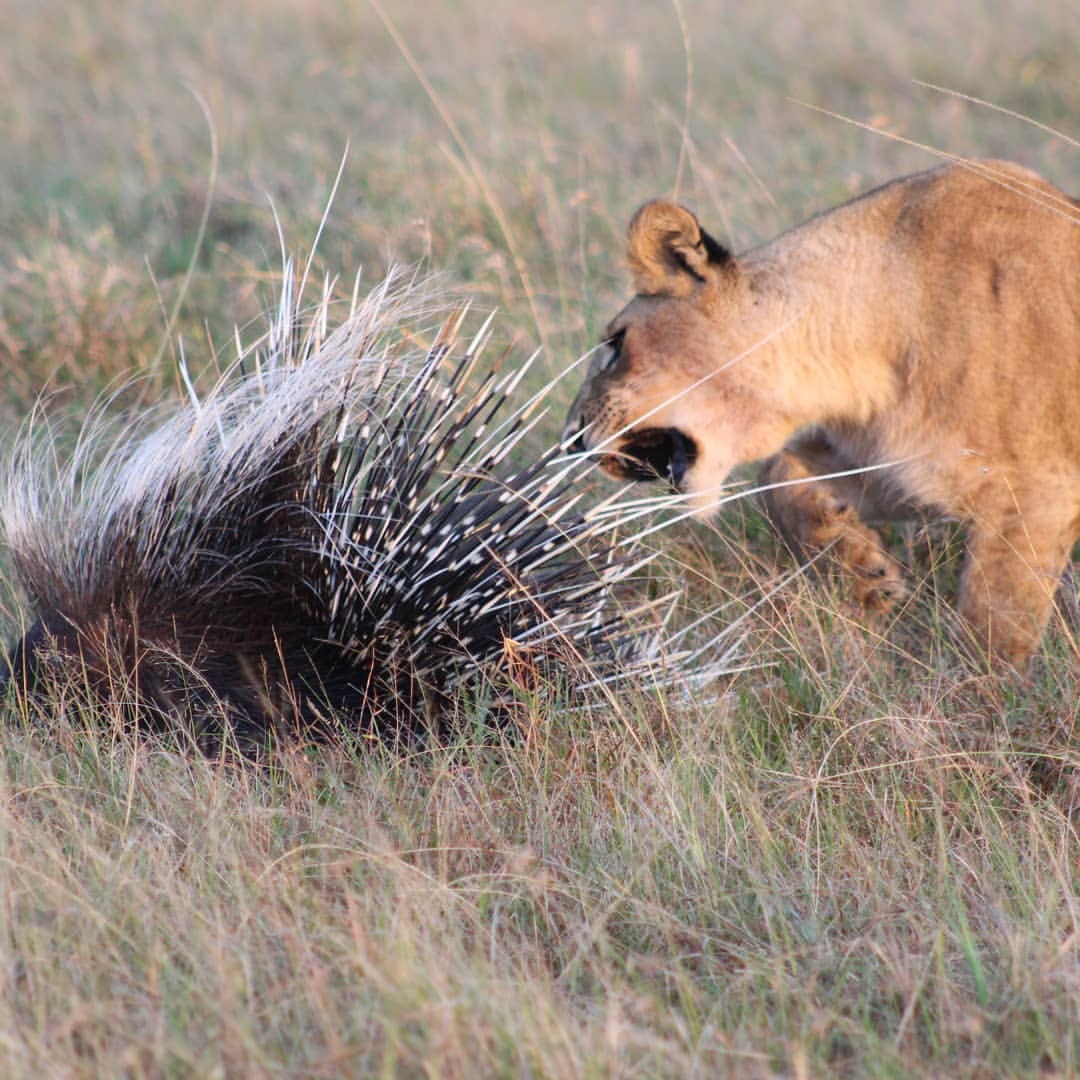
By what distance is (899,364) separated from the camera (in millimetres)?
4055

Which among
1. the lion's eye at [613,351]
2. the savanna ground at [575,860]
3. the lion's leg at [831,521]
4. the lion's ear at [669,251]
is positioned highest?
the lion's ear at [669,251]

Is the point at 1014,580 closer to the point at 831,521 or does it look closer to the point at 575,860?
the point at 831,521

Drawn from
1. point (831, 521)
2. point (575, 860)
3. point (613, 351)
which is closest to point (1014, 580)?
point (831, 521)

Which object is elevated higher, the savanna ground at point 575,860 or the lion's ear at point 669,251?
the lion's ear at point 669,251

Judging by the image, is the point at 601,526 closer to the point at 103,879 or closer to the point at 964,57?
the point at 103,879

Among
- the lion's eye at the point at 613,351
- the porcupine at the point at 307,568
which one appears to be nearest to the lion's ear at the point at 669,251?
the lion's eye at the point at 613,351

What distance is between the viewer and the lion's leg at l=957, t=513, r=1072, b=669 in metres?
3.94

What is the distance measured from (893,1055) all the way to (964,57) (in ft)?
29.3

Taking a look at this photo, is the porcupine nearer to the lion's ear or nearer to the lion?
the lion

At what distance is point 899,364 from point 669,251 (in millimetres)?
720

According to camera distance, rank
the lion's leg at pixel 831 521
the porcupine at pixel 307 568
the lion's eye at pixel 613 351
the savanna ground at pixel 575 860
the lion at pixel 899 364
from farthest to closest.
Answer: the lion's leg at pixel 831 521
the lion's eye at pixel 613 351
the lion at pixel 899 364
the porcupine at pixel 307 568
the savanna ground at pixel 575 860

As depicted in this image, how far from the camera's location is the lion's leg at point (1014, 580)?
3.94 metres

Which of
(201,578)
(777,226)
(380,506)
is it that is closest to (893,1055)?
(380,506)

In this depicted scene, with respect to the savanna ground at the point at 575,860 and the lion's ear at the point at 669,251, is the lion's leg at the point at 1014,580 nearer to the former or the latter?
the savanna ground at the point at 575,860
